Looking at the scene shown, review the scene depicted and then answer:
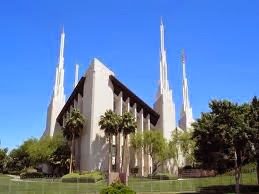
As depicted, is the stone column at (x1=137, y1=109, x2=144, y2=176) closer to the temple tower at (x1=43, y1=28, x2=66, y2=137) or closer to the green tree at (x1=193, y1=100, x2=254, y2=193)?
the temple tower at (x1=43, y1=28, x2=66, y2=137)

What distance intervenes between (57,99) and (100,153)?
1166 inches

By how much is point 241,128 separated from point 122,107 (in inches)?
1820

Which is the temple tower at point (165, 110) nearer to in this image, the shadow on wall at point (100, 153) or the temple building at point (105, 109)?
the temple building at point (105, 109)

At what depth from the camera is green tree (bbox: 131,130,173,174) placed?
75125mm

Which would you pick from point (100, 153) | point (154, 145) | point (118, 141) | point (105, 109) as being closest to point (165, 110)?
point (154, 145)

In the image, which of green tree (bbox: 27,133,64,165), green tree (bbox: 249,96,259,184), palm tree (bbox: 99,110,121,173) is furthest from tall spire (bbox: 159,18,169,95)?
green tree (bbox: 249,96,259,184)

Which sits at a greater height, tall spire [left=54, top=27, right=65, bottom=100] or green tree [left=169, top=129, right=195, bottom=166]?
tall spire [left=54, top=27, right=65, bottom=100]

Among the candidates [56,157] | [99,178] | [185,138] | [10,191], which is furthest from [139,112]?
[10,191]

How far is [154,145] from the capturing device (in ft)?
246

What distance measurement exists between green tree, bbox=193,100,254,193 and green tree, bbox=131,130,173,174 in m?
32.4

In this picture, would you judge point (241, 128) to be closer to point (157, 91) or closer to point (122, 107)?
point (122, 107)

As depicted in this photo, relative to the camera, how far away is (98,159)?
247 feet

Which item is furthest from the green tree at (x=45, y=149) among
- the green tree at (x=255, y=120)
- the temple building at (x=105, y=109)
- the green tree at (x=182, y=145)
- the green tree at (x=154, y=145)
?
the green tree at (x=255, y=120)

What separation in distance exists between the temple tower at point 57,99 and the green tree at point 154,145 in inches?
1060
